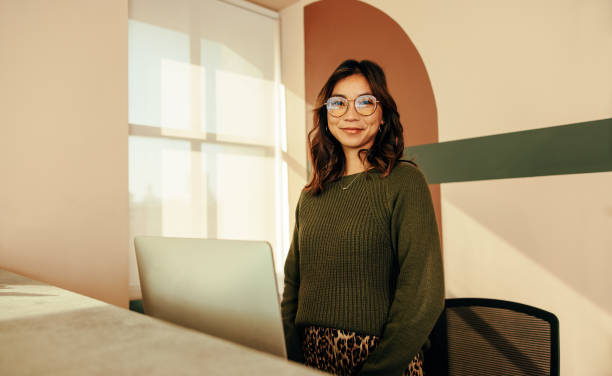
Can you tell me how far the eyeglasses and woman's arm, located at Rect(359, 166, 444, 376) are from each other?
0.32m

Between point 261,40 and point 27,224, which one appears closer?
point 27,224

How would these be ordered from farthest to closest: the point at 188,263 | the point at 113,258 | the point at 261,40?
the point at 261,40 → the point at 113,258 → the point at 188,263

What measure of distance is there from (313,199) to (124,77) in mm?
1668

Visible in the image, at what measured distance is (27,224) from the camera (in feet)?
6.95

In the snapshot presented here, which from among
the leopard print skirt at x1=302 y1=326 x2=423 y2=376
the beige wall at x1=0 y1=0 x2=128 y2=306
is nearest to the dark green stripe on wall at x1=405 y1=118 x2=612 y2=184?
the leopard print skirt at x1=302 y1=326 x2=423 y2=376

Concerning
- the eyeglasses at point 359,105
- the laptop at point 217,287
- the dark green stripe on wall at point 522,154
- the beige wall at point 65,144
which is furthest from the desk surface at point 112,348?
the dark green stripe on wall at point 522,154

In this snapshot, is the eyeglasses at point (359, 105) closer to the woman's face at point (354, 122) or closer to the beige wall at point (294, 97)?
the woman's face at point (354, 122)

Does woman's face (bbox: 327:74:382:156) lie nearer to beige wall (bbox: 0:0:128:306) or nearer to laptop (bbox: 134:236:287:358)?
laptop (bbox: 134:236:287:358)

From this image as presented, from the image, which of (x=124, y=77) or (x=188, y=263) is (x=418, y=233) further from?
(x=124, y=77)

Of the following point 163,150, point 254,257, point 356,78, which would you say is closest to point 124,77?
point 163,150

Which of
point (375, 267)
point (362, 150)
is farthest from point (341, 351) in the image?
point (362, 150)

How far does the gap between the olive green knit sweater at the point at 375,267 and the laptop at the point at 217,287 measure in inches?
20.8

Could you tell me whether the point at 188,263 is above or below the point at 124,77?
below

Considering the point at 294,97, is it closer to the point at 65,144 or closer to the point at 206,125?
the point at 206,125
